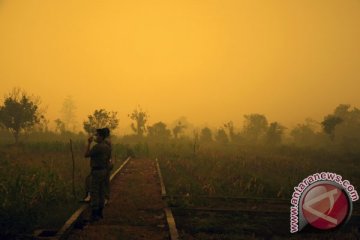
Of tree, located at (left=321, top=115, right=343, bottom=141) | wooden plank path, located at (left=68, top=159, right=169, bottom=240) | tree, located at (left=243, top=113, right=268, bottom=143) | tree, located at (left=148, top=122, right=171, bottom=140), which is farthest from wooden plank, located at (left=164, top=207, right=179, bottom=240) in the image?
tree, located at (left=243, top=113, right=268, bottom=143)

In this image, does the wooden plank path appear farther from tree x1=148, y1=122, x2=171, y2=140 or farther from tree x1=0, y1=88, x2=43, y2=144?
tree x1=148, y1=122, x2=171, y2=140

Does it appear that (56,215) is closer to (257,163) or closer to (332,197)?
(332,197)

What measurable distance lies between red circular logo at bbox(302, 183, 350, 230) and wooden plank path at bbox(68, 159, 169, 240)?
279cm

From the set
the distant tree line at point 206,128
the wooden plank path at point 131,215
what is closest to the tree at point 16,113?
the distant tree line at point 206,128

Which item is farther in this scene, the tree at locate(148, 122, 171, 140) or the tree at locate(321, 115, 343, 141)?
the tree at locate(148, 122, 171, 140)

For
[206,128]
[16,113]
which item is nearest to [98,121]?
[16,113]

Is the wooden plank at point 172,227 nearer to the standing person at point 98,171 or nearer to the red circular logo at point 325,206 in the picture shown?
the standing person at point 98,171

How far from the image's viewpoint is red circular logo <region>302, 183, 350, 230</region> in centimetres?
599

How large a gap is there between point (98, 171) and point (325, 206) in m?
4.74

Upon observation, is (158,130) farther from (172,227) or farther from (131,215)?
(172,227)

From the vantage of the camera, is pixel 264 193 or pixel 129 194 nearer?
pixel 129 194

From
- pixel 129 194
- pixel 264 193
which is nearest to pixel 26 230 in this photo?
pixel 129 194

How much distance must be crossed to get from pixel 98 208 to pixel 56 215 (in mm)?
1021

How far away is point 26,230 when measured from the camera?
20.4ft
